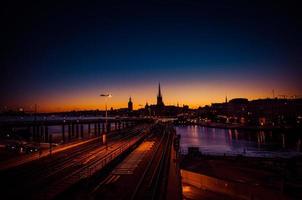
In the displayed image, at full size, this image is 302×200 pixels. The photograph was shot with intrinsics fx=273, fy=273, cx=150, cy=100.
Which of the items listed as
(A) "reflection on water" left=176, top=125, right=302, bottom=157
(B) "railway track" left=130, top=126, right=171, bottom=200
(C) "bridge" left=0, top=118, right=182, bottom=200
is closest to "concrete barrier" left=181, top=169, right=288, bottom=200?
(C) "bridge" left=0, top=118, right=182, bottom=200

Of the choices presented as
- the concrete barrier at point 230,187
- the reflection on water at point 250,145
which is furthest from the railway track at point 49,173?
the reflection on water at point 250,145

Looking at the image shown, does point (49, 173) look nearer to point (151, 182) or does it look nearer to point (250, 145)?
point (151, 182)

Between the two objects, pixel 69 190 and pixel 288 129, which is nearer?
pixel 69 190

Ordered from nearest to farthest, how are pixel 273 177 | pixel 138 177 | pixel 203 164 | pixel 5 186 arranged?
pixel 5 186 → pixel 138 177 → pixel 273 177 → pixel 203 164

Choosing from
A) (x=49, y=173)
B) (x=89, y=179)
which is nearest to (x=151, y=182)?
(x=89, y=179)

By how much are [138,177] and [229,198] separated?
11288mm

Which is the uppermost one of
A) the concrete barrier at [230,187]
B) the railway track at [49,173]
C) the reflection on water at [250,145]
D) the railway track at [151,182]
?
the railway track at [49,173]

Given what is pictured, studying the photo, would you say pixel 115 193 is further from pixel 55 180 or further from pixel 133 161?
pixel 133 161

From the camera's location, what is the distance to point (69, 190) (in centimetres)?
2166

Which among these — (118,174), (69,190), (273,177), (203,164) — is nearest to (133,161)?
(118,174)

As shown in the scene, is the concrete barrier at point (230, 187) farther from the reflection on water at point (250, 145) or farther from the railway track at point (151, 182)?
the reflection on water at point (250, 145)

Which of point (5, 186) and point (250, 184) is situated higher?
point (5, 186)

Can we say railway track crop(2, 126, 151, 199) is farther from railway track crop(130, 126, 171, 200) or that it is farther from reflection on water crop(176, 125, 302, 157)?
reflection on water crop(176, 125, 302, 157)

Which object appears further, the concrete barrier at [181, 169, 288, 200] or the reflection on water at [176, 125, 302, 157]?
the reflection on water at [176, 125, 302, 157]
